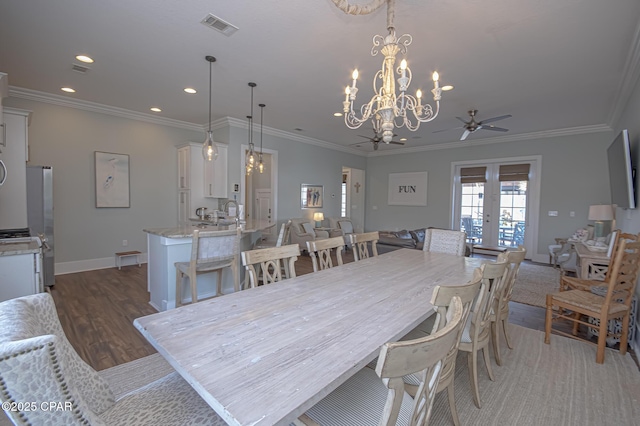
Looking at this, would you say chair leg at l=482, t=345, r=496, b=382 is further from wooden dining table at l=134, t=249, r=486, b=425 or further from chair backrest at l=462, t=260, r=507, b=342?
wooden dining table at l=134, t=249, r=486, b=425

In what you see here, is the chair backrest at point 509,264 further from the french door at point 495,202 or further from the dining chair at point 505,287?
the french door at point 495,202

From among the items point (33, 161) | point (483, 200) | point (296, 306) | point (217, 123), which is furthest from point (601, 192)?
point (33, 161)

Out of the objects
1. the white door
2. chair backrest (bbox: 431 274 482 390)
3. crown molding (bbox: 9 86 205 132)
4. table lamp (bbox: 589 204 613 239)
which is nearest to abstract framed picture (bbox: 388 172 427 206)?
the white door

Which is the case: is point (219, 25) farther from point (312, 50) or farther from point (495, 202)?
point (495, 202)

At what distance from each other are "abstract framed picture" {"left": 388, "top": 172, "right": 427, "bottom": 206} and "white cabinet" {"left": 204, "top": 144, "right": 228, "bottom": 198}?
202 inches

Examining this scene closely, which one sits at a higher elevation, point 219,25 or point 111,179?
point 219,25

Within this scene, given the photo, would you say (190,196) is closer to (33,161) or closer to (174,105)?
(174,105)

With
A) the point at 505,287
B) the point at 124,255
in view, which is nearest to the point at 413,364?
the point at 505,287

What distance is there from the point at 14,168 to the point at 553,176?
905cm

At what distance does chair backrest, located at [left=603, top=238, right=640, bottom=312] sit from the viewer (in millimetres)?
2289

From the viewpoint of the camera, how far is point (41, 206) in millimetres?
4047

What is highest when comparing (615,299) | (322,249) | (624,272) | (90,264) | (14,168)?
(14,168)

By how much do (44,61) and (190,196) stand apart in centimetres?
282

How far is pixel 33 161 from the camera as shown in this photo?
4.57m
